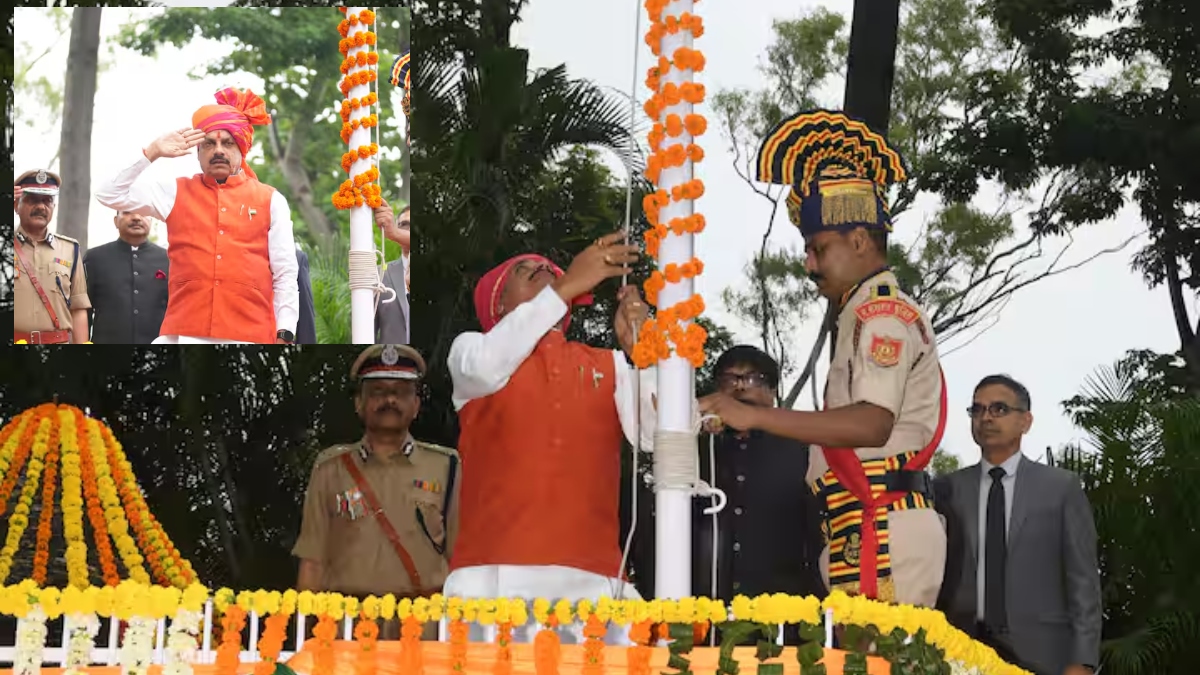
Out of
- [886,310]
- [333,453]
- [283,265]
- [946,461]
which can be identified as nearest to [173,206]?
[283,265]

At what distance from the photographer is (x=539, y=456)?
436cm

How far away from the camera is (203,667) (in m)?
3.38

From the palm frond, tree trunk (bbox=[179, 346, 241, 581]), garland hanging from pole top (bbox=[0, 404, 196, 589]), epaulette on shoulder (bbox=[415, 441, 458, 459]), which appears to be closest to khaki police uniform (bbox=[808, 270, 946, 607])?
epaulette on shoulder (bbox=[415, 441, 458, 459])

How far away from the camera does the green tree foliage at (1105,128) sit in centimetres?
928

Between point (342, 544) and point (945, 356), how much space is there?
4.15 metres

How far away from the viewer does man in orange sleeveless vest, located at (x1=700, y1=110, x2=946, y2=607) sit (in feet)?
13.6

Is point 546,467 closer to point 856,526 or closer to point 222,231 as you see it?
point 856,526

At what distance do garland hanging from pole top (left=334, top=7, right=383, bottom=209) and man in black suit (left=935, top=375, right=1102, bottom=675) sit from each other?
299cm

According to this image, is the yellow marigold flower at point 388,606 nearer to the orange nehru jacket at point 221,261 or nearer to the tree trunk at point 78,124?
the orange nehru jacket at point 221,261

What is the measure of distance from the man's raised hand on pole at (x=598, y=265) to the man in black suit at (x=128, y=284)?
4571 millimetres

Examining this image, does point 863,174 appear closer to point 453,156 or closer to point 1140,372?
point 453,156

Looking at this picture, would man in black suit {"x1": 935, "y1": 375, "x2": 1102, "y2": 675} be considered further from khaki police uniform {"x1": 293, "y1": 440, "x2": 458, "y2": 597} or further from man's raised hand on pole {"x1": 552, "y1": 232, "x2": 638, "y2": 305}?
man's raised hand on pole {"x1": 552, "y1": 232, "x2": 638, "y2": 305}

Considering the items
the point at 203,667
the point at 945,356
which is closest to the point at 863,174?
the point at 203,667

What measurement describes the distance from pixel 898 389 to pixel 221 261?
15.2 feet
